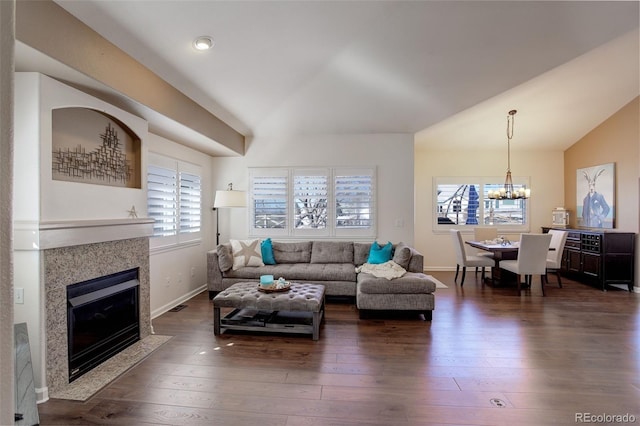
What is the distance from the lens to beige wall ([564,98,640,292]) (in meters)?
5.21

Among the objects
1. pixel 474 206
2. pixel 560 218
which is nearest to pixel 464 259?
pixel 474 206

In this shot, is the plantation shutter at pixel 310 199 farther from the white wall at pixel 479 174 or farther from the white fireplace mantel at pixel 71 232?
the white fireplace mantel at pixel 71 232

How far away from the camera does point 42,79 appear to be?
2.27m

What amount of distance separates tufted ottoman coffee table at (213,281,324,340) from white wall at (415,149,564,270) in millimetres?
4053

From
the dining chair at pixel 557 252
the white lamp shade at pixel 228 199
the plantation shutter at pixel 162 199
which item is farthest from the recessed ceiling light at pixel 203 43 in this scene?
the dining chair at pixel 557 252

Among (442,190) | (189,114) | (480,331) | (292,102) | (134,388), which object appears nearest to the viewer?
(134,388)

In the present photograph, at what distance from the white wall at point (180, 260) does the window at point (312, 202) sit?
796 mm

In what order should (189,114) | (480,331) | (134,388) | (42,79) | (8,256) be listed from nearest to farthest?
(8,256), (42,79), (134,388), (480,331), (189,114)

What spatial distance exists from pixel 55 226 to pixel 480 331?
4185 mm

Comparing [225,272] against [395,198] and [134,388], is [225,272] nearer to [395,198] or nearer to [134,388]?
[134,388]

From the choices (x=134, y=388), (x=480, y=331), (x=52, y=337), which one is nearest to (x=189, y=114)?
(x=52, y=337)

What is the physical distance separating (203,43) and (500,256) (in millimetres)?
5393

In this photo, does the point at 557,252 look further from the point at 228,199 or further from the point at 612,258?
the point at 228,199

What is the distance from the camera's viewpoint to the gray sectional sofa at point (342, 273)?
3.93 meters
